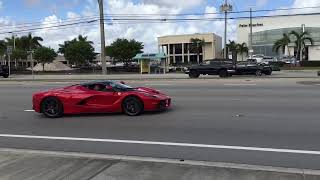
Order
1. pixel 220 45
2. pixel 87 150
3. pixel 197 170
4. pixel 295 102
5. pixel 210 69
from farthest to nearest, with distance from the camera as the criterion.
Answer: pixel 220 45 < pixel 210 69 < pixel 295 102 < pixel 87 150 < pixel 197 170

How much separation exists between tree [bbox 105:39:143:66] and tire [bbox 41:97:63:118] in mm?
78526

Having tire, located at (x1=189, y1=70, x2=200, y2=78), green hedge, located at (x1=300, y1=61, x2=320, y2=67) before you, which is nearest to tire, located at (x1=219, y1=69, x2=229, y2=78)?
tire, located at (x1=189, y1=70, x2=200, y2=78)

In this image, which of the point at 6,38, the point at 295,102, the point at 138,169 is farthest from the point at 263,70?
the point at 6,38

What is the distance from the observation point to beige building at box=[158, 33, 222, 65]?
14265 centimetres

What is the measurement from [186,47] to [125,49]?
187 ft

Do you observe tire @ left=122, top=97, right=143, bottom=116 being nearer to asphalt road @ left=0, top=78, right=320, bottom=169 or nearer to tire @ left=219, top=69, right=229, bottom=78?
asphalt road @ left=0, top=78, right=320, bottom=169

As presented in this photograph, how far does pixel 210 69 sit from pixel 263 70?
463 cm

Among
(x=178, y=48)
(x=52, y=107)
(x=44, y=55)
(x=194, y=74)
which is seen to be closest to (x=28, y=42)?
(x=44, y=55)

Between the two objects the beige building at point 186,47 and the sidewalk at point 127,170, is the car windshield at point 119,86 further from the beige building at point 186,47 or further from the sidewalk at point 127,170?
the beige building at point 186,47

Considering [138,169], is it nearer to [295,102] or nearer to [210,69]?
[295,102]

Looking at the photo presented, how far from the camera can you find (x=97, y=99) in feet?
50.4

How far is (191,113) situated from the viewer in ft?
50.1

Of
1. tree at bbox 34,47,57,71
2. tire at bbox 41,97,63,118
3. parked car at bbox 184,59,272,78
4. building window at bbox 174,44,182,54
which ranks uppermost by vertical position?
building window at bbox 174,44,182,54

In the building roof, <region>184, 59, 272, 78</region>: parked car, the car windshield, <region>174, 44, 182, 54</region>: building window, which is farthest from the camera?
<region>174, 44, 182, 54</region>: building window
